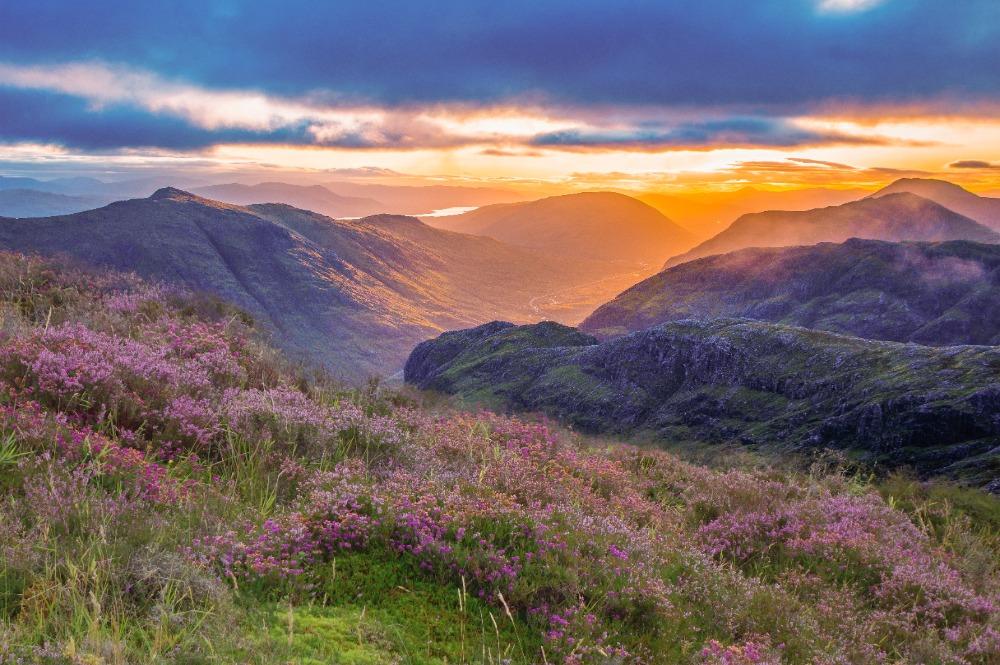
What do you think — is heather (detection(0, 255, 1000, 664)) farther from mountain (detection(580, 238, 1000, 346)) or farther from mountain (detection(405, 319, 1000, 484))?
mountain (detection(580, 238, 1000, 346))

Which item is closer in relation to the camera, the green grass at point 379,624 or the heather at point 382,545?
the green grass at point 379,624

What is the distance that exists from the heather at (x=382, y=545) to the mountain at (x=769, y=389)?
11894 millimetres

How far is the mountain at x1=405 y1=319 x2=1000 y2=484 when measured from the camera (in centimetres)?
2095

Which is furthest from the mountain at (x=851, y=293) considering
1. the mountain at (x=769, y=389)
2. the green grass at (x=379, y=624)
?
the green grass at (x=379, y=624)

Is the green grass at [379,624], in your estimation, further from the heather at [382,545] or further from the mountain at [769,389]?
the mountain at [769,389]

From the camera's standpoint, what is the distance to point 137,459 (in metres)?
5.81

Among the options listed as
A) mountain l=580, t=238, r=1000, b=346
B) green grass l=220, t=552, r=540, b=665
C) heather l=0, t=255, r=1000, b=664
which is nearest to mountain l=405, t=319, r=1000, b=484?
heather l=0, t=255, r=1000, b=664

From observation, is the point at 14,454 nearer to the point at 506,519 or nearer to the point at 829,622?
the point at 506,519

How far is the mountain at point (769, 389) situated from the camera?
21.0 m

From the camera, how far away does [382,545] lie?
4.98 m

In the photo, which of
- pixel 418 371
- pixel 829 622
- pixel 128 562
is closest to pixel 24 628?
pixel 128 562

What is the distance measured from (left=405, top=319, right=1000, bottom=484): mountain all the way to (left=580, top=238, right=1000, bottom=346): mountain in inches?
715

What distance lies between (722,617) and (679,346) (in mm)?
37831

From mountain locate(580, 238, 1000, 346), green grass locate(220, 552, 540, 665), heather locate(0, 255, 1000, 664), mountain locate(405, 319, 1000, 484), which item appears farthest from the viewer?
mountain locate(580, 238, 1000, 346)
